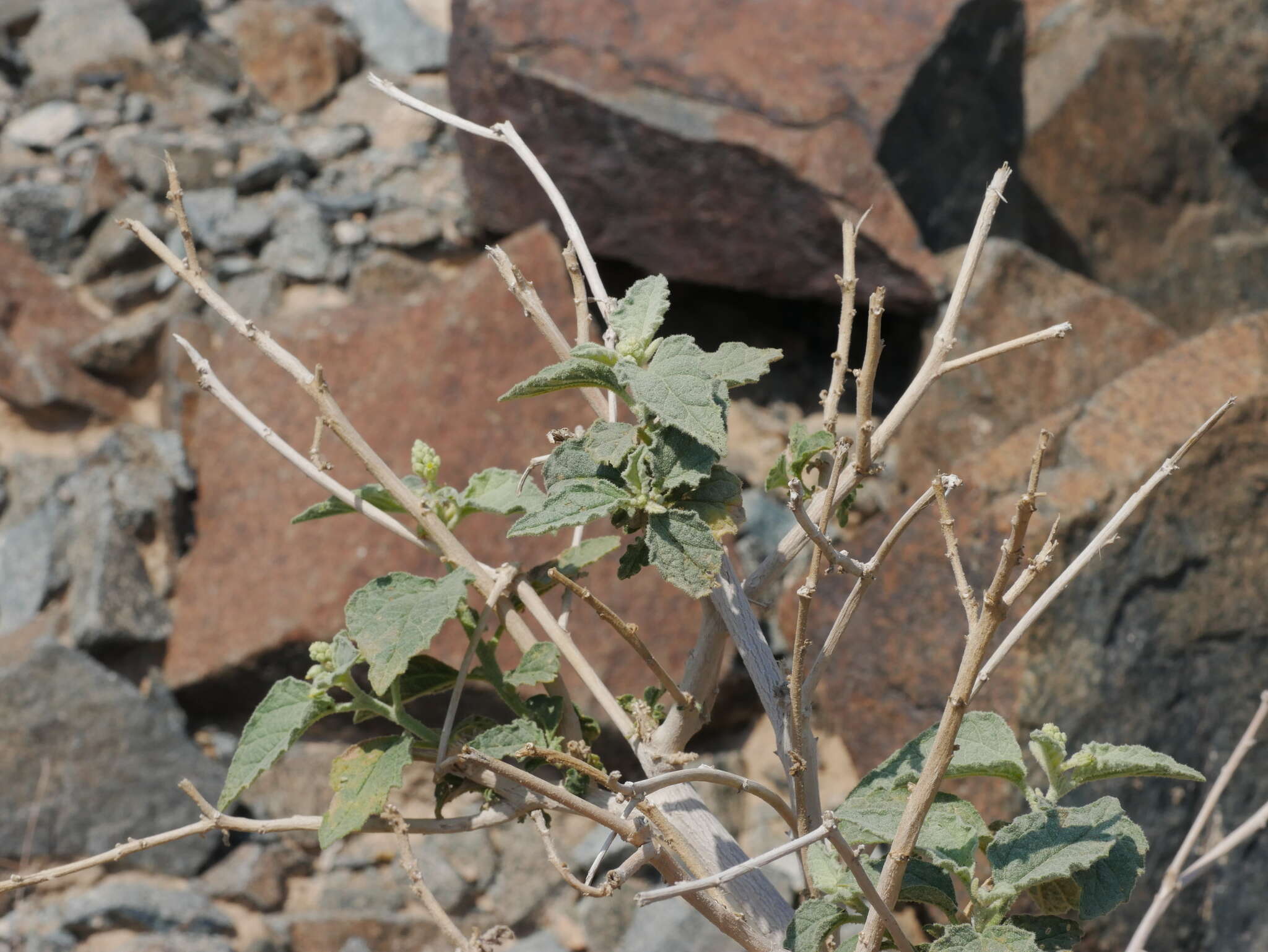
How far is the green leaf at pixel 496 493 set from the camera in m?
1.33

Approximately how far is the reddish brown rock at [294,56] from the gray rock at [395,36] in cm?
15

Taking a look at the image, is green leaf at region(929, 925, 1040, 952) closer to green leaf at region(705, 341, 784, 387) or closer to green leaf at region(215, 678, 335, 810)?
green leaf at region(705, 341, 784, 387)

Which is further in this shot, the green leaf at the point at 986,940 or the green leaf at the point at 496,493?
the green leaf at the point at 496,493

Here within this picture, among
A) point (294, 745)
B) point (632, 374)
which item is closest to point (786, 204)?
point (294, 745)

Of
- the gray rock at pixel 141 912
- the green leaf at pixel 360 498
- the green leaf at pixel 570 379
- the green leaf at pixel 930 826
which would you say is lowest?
the gray rock at pixel 141 912

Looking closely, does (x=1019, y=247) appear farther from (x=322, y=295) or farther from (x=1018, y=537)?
(x=1018, y=537)

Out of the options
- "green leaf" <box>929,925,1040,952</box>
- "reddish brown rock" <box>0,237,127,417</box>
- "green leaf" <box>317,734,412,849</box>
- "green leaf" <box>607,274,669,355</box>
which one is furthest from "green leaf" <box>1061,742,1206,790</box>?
"reddish brown rock" <box>0,237,127,417</box>

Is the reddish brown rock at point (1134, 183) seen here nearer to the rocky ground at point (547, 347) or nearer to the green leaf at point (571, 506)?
the rocky ground at point (547, 347)

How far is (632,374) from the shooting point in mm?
1105

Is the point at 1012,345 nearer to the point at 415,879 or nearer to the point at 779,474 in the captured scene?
the point at 779,474

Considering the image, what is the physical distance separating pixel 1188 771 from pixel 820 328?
163 inches

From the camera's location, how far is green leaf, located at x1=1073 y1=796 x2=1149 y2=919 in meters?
1.15

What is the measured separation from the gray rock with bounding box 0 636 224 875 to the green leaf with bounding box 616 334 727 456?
2.74m

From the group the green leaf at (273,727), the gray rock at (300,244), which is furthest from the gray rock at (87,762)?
the green leaf at (273,727)
